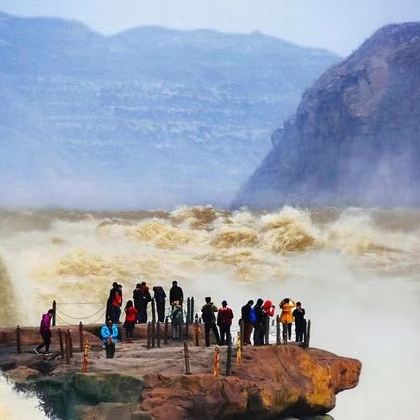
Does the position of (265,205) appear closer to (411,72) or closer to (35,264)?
(411,72)

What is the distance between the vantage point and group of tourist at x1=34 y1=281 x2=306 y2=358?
3916 cm

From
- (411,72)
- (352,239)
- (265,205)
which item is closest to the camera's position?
(352,239)

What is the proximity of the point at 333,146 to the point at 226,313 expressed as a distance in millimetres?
86889

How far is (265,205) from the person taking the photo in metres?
114

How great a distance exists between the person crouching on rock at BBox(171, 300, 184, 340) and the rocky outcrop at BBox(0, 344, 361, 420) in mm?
2538

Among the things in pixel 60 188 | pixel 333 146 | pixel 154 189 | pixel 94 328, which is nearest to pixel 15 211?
pixel 60 188

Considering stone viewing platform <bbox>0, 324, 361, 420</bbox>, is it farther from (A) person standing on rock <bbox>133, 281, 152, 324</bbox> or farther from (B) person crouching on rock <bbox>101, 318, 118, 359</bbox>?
(A) person standing on rock <bbox>133, 281, 152, 324</bbox>

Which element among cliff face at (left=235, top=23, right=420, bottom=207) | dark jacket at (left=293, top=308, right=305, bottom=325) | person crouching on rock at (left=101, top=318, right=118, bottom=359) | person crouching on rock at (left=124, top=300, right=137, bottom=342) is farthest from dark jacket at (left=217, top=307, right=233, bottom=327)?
cliff face at (left=235, top=23, right=420, bottom=207)

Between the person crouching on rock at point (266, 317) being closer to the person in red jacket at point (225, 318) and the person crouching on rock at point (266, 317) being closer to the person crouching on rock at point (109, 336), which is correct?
the person in red jacket at point (225, 318)

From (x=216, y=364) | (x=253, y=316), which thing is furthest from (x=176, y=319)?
(x=216, y=364)

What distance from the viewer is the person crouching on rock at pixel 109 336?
A: 125 ft

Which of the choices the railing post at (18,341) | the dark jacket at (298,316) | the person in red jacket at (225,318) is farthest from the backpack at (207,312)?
the railing post at (18,341)

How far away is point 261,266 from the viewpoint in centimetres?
8362

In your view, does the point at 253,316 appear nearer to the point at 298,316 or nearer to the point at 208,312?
the point at 208,312
